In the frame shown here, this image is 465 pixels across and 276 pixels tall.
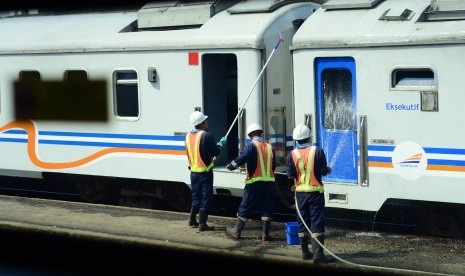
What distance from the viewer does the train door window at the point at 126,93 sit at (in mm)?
15742

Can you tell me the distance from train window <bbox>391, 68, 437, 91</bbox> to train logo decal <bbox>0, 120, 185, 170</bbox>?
3760 millimetres

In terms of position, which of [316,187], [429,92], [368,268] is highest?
[429,92]

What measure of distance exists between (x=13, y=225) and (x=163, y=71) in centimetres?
332

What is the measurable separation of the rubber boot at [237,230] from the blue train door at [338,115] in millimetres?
1441

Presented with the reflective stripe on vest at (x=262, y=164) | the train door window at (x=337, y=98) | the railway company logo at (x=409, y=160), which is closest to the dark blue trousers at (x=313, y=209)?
the reflective stripe on vest at (x=262, y=164)

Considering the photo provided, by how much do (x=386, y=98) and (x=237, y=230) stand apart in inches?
105

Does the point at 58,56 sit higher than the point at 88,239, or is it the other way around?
the point at 58,56

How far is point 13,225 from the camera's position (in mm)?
14242

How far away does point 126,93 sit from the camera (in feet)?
52.1

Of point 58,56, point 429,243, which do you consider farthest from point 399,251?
point 58,56

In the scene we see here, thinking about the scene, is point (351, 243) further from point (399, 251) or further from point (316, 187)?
point (316, 187)

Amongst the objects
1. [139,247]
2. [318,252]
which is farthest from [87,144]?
[318,252]

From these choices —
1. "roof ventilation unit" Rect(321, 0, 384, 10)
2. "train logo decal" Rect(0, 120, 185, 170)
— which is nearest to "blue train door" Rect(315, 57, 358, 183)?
"roof ventilation unit" Rect(321, 0, 384, 10)

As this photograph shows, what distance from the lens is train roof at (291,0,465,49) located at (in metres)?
12.4
